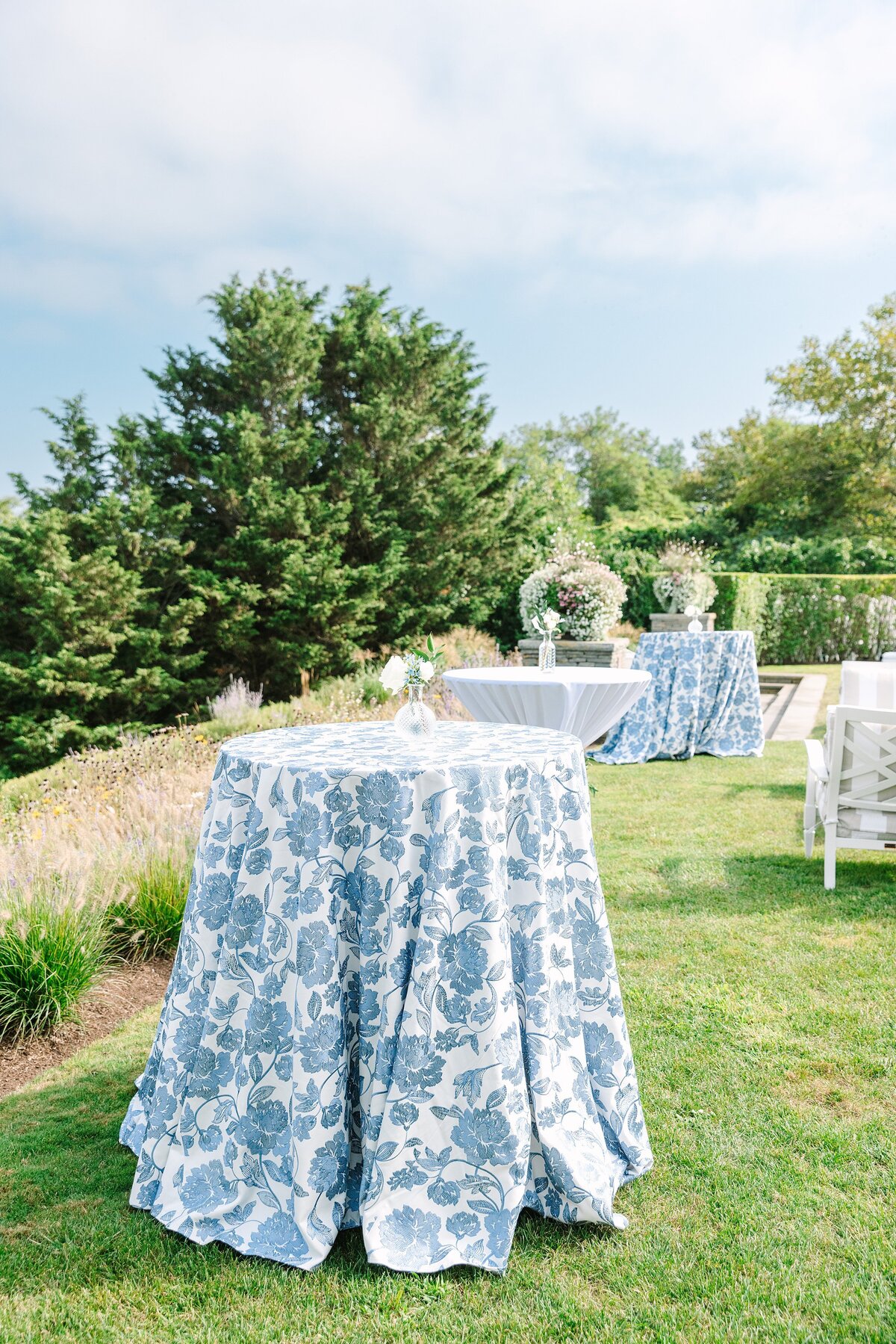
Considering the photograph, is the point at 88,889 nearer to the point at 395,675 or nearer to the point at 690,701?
the point at 395,675

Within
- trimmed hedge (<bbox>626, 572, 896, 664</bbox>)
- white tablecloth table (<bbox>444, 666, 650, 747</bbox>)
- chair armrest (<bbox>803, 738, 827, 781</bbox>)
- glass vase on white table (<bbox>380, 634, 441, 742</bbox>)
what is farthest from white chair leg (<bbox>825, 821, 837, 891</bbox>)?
trimmed hedge (<bbox>626, 572, 896, 664</bbox>)

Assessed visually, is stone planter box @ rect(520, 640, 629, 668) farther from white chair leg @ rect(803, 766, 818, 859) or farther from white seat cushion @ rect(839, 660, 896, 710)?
white chair leg @ rect(803, 766, 818, 859)

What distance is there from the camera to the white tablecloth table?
5.18m

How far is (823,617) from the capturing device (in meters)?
16.9

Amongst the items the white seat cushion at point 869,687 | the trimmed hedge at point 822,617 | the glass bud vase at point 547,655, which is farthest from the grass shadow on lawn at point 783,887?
the trimmed hedge at point 822,617

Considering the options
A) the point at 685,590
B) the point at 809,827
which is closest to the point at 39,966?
the point at 809,827

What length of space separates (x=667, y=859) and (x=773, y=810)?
1435 mm

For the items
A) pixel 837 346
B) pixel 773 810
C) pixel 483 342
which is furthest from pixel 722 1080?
pixel 837 346

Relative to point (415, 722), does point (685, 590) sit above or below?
above

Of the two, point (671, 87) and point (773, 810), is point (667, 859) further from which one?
point (671, 87)

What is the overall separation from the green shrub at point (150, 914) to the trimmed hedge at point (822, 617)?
14.3 metres

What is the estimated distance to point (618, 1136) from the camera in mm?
2139

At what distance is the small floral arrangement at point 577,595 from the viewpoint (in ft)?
30.3

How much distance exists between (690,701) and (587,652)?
146cm
